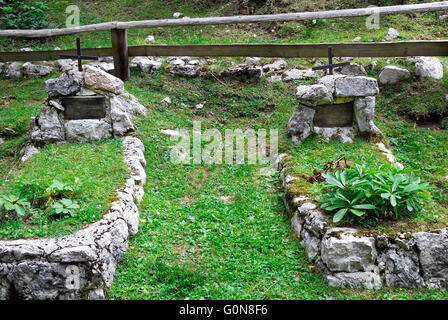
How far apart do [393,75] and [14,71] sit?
938cm

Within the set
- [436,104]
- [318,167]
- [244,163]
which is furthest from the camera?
[436,104]

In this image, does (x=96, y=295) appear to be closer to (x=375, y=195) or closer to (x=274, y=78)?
(x=375, y=195)

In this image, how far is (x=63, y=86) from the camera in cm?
725

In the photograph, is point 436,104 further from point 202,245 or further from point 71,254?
point 71,254

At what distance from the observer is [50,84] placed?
7.26 m

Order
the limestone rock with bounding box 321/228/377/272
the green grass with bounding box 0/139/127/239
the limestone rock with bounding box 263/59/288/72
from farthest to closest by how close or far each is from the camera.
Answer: the limestone rock with bounding box 263/59/288/72 → the green grass with bounding box 0/139/127/239 → the limestone rock with bounding box 321/228/377/272

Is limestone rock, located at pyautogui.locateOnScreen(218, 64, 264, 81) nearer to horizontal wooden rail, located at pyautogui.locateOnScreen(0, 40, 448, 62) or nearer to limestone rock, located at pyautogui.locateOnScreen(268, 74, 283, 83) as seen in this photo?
limestone rock, located at pyautogui.locateOnScreen(268, 74, 283, 83)

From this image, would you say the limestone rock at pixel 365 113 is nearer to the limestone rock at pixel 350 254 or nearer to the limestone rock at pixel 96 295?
the limestone rock at pixel 350 254

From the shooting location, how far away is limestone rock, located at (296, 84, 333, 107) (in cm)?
694

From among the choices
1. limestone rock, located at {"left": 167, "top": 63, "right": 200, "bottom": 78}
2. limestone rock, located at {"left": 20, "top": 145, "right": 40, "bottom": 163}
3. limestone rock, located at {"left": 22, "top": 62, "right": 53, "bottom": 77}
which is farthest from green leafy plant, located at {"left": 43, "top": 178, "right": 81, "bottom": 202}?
limestone rock, located at {"left": 22, "top": 62, "right": 53, "bottom": 77}

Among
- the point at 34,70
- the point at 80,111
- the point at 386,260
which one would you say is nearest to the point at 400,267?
the point at 386,260

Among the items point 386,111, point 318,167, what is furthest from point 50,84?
point 386,111

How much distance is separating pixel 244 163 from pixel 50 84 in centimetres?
367

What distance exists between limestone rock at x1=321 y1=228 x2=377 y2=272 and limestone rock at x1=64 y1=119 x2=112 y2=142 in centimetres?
456
